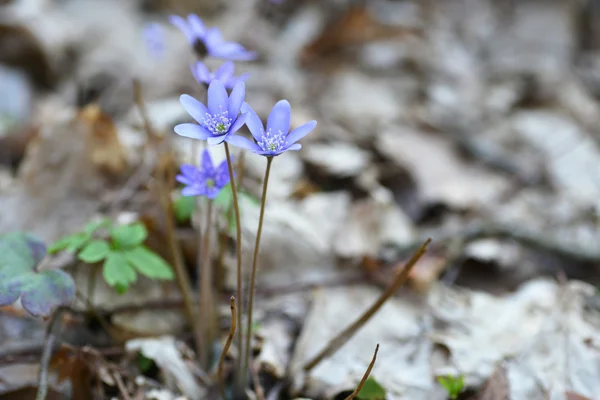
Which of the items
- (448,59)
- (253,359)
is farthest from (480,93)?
(253,359)

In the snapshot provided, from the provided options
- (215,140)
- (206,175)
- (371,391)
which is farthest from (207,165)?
(371,391)

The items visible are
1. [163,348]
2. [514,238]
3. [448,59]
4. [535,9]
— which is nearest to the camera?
[163,348]

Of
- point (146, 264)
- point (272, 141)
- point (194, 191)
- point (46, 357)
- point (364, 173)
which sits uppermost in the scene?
point (272, 141)

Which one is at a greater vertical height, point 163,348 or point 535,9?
point 535,9

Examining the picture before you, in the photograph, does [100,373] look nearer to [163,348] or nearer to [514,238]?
[163,348]

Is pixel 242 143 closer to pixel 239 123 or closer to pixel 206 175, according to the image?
pixel 239 123

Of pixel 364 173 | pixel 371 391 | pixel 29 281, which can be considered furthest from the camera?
pixel 364 173

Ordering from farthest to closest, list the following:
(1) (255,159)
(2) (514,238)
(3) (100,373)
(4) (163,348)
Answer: (1) (255,159) < (2) (514,238) < (4) (163,348) < (3) (100,373)
